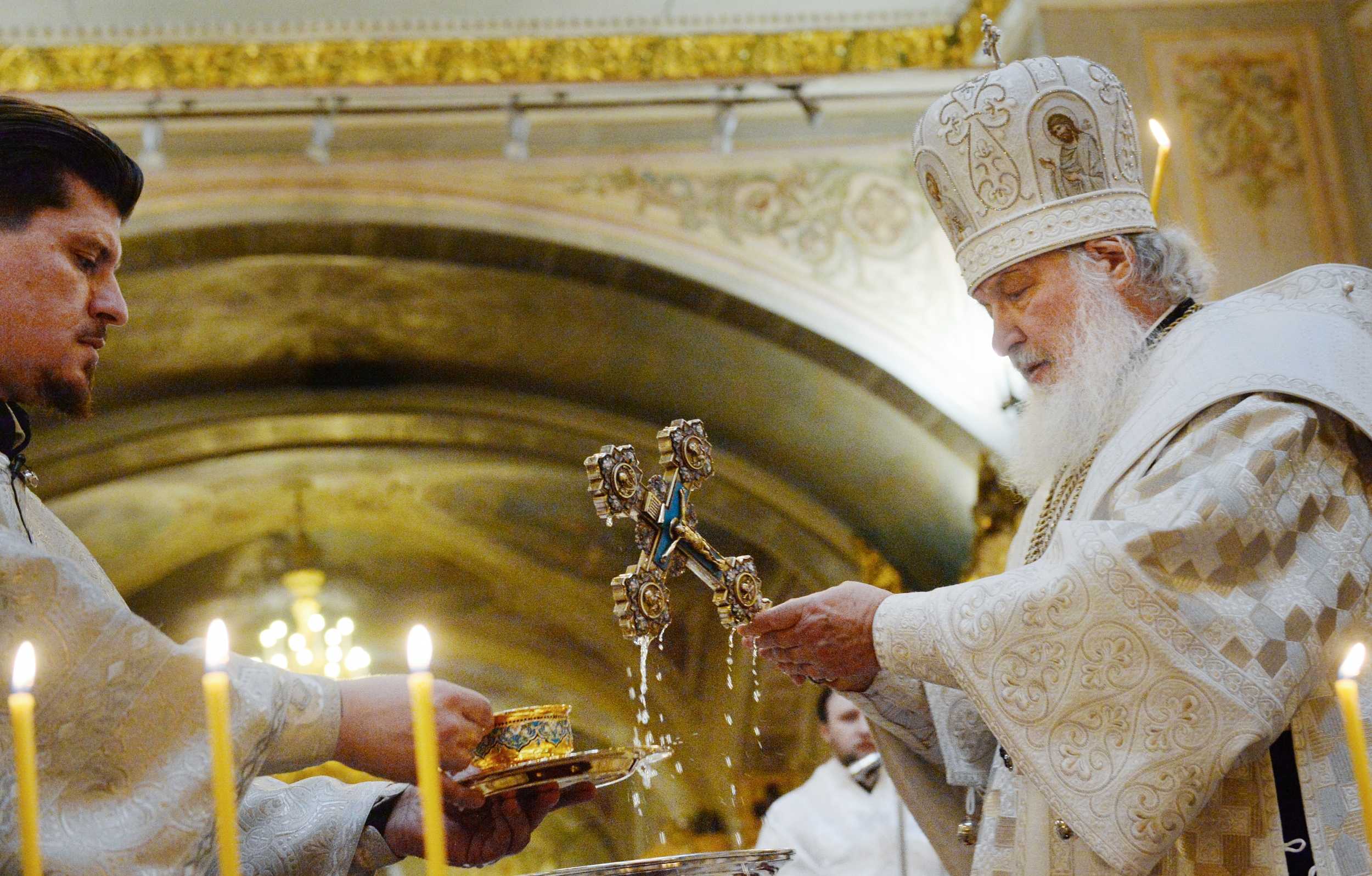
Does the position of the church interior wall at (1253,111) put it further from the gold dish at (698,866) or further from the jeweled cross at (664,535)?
the gold dish at (698,866)

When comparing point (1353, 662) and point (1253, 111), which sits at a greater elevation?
point (1253, 111)

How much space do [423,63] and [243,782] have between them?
525 cm

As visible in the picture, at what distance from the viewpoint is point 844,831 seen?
589 centimetres

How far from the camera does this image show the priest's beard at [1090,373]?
2695mm

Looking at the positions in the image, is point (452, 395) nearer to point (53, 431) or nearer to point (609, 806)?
point (53, 431)

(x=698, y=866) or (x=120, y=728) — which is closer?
(x=120, y=728)

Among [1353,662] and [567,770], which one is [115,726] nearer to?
[567,770]

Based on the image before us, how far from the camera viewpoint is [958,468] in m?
7.43

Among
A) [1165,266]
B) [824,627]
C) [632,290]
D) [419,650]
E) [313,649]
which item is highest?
[632,290]

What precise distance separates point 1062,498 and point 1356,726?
4.08 ft

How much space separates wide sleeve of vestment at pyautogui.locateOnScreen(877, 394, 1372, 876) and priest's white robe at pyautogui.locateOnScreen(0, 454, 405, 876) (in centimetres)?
97

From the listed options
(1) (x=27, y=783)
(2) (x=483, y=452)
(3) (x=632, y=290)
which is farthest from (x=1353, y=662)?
(2) (x=483, y=452)

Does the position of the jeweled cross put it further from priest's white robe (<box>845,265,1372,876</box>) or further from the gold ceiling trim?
the gold ceiling trim

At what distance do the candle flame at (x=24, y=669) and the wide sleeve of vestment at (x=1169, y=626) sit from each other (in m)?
1.26
